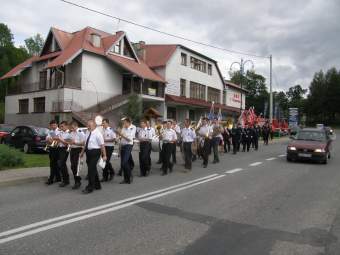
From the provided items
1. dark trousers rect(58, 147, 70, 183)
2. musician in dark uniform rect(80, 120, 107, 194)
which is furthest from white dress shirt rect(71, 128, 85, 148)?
musician in dark uniform rect(80, 120, 107, 194)

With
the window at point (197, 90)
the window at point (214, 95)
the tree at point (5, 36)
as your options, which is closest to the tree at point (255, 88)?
the window at point (214, 95)

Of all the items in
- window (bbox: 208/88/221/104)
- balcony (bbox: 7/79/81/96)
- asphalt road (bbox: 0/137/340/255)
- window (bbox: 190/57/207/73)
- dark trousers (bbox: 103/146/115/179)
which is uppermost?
window (bbox: 190/57/207/73)

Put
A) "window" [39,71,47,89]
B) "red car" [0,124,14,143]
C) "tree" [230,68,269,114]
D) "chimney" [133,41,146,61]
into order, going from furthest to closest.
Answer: "tree" [230,68,269,114] → "chimney" [133,41,146,61] → "window" [39,71,47,89] → "red car" [0,124,14,143]

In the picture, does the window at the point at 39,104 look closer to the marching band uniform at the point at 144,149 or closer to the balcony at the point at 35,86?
the balcony at the point at 35,86

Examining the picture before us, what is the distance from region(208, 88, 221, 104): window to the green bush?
40.0 m

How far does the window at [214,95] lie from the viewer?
5253cm

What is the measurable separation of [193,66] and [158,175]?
121ft

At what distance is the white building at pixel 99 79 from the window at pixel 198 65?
0.38 feet

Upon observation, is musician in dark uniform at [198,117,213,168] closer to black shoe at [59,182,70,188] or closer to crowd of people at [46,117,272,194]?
crowd of people at [46,117,272,194]

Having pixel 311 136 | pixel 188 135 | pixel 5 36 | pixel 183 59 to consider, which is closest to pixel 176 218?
pixel 188 135

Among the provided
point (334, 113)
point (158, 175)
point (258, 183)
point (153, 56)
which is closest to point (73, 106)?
point (153, 56)

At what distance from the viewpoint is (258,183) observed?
1134cm

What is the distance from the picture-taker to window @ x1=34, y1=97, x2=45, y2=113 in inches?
1455

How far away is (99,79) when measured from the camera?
37.2 m
